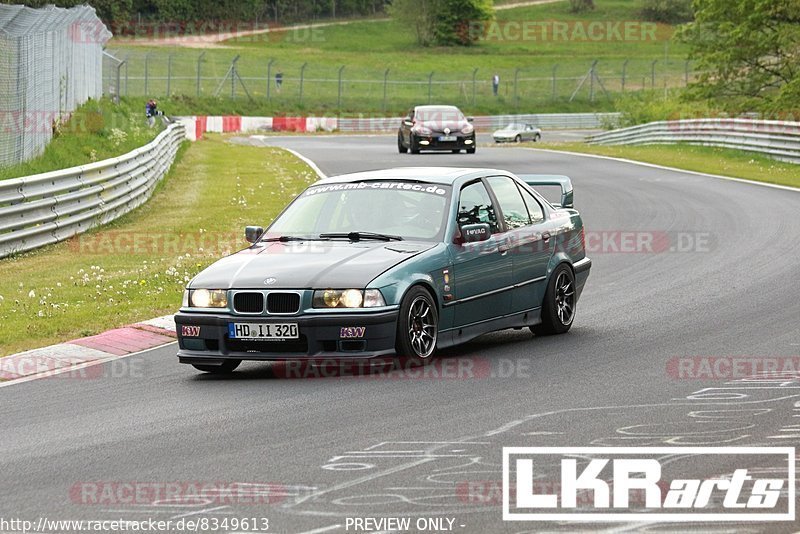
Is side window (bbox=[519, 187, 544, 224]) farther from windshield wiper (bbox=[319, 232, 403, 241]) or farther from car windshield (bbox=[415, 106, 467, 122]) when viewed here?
car windshield (bbox=[415, 106, 467, 122])

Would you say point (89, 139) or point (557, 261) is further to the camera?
point (89, 139)

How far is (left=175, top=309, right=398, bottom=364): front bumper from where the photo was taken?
950cm

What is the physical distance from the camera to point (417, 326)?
992cm

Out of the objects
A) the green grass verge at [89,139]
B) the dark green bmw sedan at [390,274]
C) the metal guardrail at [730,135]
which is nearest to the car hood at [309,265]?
the dark green bmw sedan at [390,274]

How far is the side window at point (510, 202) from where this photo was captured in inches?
451

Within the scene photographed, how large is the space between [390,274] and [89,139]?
18.0 m

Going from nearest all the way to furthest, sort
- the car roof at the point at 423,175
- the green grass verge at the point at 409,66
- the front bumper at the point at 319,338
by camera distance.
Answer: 1. the front bumper at the point at 319,338
2. the car roof at the point at 423,175
3. the green grass verge at the point at 409,66

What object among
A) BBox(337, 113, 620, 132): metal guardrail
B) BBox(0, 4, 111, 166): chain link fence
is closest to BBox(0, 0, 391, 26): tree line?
BBox(337, 113, 620, 132): metal guardrail

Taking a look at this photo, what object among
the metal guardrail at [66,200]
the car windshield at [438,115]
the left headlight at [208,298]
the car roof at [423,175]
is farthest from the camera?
the car windshield at [438,115]

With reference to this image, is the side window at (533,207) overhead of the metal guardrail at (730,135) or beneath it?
overhead

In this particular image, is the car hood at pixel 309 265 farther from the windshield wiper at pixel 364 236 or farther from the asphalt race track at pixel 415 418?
the asphalt race track at pixel 415 418

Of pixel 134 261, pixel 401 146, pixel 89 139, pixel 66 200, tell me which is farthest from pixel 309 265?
pixel 401 146

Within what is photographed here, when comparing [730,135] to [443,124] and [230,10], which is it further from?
[230,10]

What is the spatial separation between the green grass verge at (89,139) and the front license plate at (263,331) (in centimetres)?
1040
